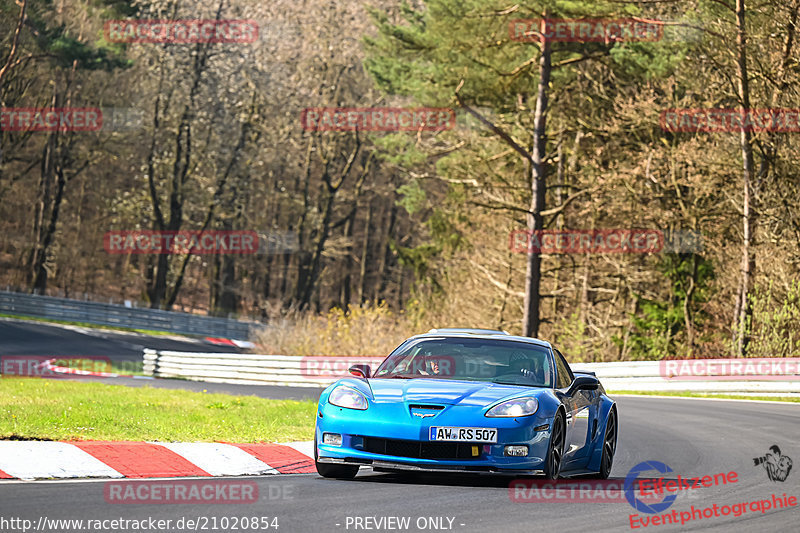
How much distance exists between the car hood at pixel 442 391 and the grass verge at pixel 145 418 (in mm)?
2916

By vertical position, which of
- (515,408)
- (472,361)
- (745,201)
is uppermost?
(745,201)

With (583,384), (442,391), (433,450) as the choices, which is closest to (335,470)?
(433,450)

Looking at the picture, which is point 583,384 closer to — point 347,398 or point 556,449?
point 556,449

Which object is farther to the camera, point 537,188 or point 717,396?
point 537,188

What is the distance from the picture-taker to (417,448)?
8836mm

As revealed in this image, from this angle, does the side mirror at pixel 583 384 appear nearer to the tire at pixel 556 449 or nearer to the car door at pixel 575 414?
the car door at pixel 575 414

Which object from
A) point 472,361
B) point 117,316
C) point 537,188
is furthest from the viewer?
point 117,316

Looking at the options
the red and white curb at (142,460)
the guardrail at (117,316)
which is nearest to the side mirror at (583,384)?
the red and white curb at (142,460)

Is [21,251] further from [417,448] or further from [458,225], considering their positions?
[417,448]

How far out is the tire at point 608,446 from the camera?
10.5 meters

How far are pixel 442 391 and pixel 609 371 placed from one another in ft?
66.9

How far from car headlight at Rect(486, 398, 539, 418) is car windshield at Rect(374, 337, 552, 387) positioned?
727 millimetres

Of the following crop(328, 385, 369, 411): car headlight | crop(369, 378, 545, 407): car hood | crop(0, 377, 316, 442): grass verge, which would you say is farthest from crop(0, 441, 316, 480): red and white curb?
crop(369, 378, 545, 407): car hood

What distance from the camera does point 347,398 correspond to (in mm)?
9234
